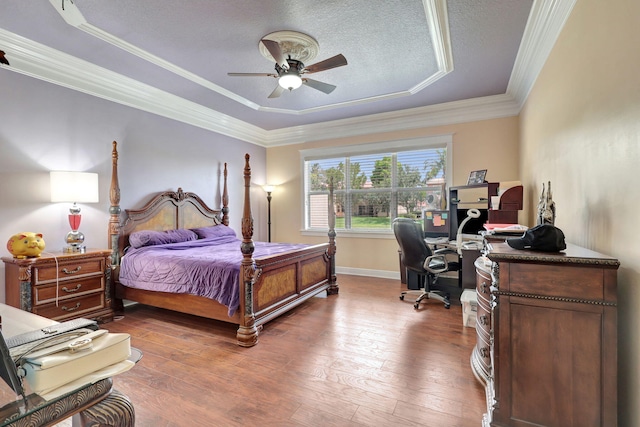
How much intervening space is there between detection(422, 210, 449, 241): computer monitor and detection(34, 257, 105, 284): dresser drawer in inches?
162

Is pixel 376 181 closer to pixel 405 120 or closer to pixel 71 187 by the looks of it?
pixel 405 120

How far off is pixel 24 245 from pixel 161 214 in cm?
156

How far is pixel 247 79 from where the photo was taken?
11.9ft

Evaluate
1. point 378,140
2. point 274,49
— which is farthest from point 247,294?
point 378,140

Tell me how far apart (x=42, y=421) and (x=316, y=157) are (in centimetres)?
531

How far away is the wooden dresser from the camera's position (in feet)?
4.29

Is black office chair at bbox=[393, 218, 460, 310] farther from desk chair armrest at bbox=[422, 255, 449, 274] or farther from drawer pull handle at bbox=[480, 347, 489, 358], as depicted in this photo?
drawer pull handle at bbox=[480, 347, 489, 358]

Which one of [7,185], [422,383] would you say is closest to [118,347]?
[422,383]

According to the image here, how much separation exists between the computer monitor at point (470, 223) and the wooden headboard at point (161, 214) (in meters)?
3.50

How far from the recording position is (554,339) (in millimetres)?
1394

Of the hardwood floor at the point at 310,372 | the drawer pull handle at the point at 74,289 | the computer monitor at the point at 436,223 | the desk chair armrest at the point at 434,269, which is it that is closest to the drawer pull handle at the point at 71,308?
the drawer pull handle at the point at 74,289

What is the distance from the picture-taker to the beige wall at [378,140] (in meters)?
4.30

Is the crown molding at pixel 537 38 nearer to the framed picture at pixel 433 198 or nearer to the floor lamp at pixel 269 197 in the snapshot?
the framed picture at pixel 433 198

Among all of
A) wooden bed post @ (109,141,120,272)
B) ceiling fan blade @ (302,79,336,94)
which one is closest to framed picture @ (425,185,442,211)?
ceiling fan blade @ (302,79,336,94)
